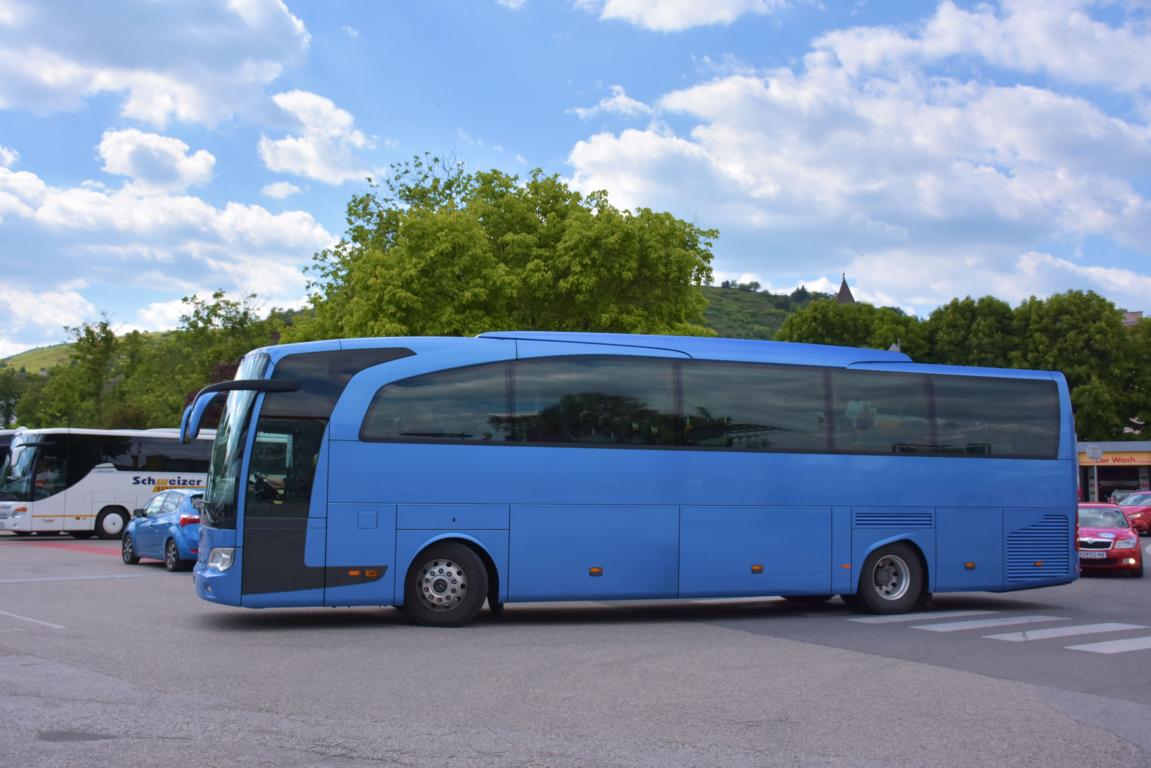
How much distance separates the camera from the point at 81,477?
3419 cm

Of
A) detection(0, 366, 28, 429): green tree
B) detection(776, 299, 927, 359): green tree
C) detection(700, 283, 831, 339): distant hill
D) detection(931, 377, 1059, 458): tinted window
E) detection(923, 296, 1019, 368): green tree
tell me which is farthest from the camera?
detection(700, 283, 831, 339): distant hill

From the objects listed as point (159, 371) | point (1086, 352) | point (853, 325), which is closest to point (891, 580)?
point (1086, 352)

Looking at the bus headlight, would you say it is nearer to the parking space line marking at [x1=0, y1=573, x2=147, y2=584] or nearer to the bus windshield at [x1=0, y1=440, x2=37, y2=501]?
the parking space line marking at [x1=0, y1=573, x2=147, y2=584]

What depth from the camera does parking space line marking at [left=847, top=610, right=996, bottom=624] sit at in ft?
48.1

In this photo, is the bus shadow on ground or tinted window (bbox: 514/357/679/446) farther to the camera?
tinted window (bbox: 514/357/679/446)

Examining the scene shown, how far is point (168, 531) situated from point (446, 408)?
11.5m

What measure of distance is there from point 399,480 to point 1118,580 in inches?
647

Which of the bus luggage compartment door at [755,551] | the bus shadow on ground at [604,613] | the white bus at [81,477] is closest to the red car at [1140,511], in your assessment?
the bus shadow on ground at [604,613]

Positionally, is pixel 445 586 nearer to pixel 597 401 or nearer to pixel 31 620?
pixel 597 401

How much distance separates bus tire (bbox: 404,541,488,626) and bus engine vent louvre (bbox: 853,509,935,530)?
532 centimetres

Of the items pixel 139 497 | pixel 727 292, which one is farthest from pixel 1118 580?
pixel 727 292

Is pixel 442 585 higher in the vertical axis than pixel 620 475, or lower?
lower

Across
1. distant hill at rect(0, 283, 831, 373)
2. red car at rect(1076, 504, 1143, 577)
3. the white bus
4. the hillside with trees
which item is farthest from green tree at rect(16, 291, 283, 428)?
distant hill at rect(0, 283, 831, 373)

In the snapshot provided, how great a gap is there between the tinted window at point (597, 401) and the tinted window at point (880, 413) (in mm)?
2479
